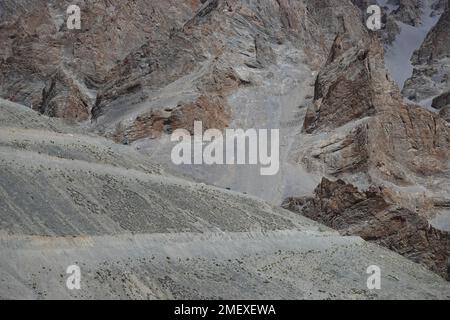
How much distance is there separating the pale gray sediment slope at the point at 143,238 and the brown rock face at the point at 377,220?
10475mm

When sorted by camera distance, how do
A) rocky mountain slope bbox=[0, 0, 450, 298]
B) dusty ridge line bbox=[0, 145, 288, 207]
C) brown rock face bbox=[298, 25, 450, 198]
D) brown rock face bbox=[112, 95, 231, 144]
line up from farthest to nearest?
brown rock face bbox=[112, 95, 231, 144]
brown rock face bbox=[298, 25, 450, 198]
dusty ridge line bbox=[0, 145, 288, 207]
rocky mountain slope bbox=[0, 0, 450, 298]

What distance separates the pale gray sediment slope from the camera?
83.9 ft

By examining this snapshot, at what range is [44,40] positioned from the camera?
10050 centimetres

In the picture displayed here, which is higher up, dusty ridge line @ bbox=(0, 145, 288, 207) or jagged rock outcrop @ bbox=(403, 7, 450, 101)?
jagged rock outcrop @ bbox=(403, 7, 450, 101)

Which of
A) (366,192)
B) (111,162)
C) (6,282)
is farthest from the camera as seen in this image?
(366,192)

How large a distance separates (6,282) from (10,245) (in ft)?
8.16

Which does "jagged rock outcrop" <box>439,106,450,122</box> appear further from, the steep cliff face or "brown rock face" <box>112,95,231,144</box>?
the steep cliff face

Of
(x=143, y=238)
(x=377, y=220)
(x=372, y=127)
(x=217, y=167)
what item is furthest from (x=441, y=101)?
(x=143, y=238)

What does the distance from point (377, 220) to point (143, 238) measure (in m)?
28.4

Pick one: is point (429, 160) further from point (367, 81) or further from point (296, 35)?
point (296, 35)

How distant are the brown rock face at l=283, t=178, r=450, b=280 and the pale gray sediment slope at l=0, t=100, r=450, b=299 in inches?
412

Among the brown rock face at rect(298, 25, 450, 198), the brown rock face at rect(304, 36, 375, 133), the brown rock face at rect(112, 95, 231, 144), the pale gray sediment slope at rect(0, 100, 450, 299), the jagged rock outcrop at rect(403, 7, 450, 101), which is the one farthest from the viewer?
the jagged rock outcrop at rect(403, 7, 450, 101)

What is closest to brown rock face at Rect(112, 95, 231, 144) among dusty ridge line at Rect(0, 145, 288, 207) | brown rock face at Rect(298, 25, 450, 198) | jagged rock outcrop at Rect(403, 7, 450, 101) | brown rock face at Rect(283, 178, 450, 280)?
brown rock face at Rect(298, 25, 450, 198)

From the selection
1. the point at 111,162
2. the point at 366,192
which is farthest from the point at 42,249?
the point at 366,192
